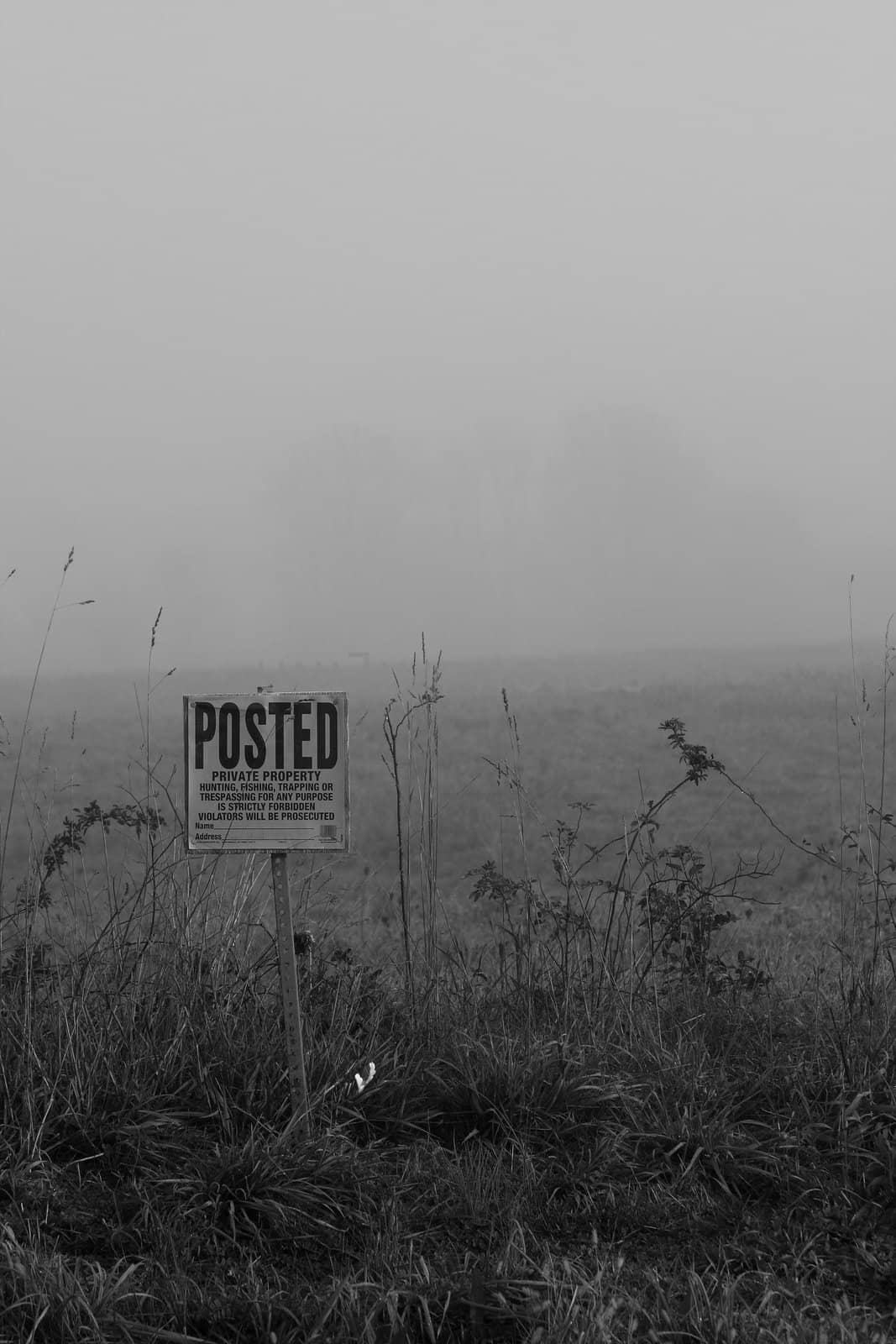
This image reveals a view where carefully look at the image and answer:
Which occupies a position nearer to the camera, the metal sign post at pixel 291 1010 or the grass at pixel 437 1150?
the grass at pixel 437 1150

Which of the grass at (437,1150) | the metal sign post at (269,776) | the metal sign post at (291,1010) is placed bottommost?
the grass at (437,1150)

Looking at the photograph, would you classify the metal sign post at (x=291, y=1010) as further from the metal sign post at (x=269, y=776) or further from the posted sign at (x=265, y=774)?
the posted sign at (x=265, y=774)

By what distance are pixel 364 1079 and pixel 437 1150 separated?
364mm

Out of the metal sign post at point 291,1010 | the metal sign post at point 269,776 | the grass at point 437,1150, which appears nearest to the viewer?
the grass at point 437,1150

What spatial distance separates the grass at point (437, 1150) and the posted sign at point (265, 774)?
29.7 inches

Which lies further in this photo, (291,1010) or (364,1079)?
(364,1079)

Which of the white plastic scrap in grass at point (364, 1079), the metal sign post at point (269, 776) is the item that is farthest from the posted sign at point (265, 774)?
the white plastic scrap in grass at point (364, 1079)

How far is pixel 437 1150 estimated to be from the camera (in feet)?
10.9

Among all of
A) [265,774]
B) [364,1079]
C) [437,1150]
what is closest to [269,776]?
[265,774]

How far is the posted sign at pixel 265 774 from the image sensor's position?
11.1ft

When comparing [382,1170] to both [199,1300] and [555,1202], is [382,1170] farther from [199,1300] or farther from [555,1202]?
[199,1300]

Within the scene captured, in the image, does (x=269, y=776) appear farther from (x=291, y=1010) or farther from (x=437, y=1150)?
(x=437, y=1150)

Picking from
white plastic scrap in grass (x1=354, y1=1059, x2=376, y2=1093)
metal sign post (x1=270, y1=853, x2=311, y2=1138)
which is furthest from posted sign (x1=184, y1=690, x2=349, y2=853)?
white plastic scrap in grass (x1=354, y1=1059, x2=376, y2=1093)

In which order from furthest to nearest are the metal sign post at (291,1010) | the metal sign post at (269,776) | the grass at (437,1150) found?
the metal sign post at (269,776) → the metal sign post at (291,1010) → the grass at (437,1150)
